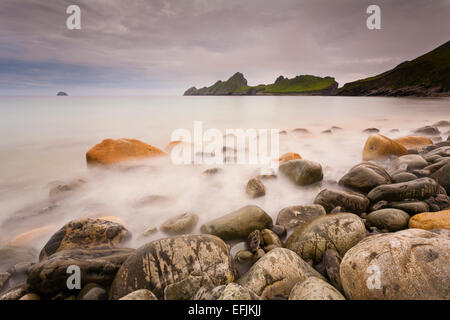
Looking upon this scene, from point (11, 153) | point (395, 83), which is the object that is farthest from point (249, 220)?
point (395, 83)

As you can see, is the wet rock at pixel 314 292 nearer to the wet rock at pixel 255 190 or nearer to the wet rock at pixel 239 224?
the wet rock at pixel 239 224

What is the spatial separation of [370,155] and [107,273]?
8.01m

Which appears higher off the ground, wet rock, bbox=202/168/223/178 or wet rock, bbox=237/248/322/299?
wet rock, bbox=202/168/223/178

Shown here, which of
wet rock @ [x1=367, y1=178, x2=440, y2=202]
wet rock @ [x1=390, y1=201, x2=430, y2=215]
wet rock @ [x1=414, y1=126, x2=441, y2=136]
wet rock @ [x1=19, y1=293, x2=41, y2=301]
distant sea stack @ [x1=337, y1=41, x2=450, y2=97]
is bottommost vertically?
wet rock @ [x1=19, y1=293, x2=41, y2=301]

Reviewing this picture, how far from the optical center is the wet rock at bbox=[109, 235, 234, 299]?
91.4 inches

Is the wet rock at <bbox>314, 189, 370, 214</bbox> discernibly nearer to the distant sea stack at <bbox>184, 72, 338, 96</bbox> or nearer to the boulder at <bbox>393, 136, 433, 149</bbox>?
the boulder at <bbox>393, 136, 433, 149</bbox>

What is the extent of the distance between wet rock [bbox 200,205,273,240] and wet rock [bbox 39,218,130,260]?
4.93ft

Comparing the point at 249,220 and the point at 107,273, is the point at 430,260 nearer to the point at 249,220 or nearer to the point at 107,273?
the point at 249,220

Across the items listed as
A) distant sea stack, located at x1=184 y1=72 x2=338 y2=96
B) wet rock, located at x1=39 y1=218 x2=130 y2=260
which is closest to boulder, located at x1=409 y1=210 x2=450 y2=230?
wet rock, located at x1=39 y1=218 x2=130 y2=260

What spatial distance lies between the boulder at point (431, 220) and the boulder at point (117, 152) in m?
7.32

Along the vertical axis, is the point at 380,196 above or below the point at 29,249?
above

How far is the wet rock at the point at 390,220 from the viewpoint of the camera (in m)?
3.18

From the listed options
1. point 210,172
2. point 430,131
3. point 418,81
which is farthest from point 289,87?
point 210,172

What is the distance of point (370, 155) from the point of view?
7117 mm
